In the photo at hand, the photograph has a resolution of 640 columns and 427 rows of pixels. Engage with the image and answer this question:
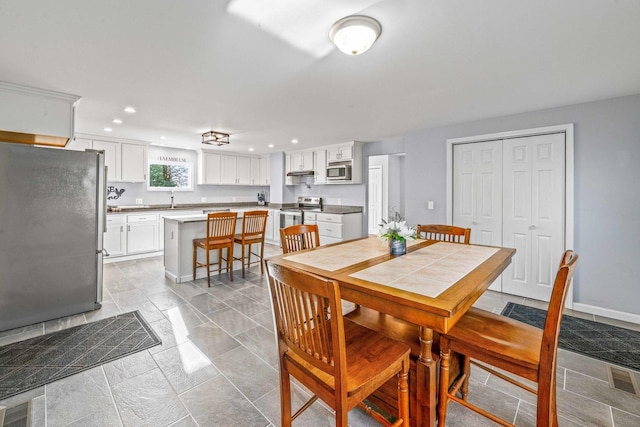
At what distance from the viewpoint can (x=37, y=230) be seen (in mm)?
2721

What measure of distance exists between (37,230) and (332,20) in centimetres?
328

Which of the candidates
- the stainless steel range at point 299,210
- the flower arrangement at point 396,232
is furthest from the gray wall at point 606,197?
the stainless steel range at point 299,210

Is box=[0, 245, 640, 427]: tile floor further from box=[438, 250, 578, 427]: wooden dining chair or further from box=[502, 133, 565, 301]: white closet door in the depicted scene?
box=[502, 133, 565, 301]: white closet door

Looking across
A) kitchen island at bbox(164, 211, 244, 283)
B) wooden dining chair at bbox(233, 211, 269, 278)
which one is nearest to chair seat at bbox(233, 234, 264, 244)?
wooden dining chair at bbox(233, 211, 269, 278)

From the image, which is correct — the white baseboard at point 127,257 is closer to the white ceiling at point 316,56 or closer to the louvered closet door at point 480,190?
the white ceiling at point 316,56

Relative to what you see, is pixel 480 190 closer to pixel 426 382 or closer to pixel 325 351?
pixel 426 382

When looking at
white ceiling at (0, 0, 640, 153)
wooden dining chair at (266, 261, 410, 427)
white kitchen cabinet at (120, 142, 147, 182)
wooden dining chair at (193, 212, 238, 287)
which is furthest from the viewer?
white kitchen cabinet at (120, 142, 147, 182)

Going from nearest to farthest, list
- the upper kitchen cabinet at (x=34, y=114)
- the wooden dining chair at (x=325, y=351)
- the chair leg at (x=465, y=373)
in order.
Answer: the wooden dining chair at (x=325, y=351), the chair leg at (x=465, y=373), the upper kitchen cabinet at (x=34, y=114)

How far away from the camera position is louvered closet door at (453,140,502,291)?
3730mm

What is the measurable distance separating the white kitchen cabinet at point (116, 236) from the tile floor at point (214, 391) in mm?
2600

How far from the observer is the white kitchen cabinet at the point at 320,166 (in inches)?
243

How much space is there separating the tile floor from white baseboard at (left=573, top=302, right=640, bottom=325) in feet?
0.37

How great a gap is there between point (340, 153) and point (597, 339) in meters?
4.59

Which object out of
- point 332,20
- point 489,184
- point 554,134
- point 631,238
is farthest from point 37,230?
point 631,238
